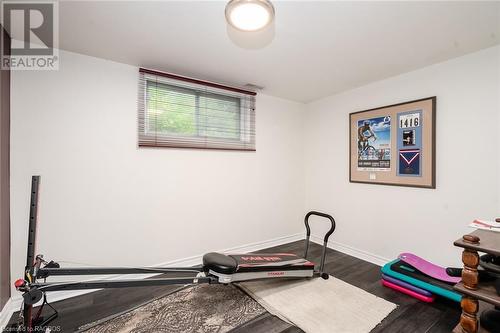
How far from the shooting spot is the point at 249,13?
1.51m

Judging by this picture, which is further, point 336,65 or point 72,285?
point 336,65

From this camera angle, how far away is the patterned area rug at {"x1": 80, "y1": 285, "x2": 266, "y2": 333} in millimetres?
1708

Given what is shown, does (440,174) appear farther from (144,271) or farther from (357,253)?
(144,271)

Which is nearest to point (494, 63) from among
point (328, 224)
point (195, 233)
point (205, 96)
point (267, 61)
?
point (267, 61)

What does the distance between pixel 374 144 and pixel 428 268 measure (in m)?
1.53

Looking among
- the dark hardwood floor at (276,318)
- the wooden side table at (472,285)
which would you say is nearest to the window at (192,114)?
the dark hardwood floor at (276,318)

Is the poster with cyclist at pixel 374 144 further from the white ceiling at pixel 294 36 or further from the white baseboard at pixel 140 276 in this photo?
the white baseboard at pixel 140 276

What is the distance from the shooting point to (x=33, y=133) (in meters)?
2.03

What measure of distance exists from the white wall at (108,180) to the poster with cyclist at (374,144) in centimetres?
160

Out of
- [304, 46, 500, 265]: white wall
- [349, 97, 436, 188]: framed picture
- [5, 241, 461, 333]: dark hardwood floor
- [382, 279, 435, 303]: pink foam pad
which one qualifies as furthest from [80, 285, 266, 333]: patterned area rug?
[349, 97, 436, 188]: framed picture

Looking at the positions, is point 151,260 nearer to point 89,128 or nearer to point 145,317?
point 145,317

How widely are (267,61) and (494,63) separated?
216cm

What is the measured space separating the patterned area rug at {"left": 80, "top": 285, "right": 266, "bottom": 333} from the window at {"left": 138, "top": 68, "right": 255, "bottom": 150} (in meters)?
1.65

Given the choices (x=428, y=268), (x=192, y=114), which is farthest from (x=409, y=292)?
(x=192, y=114)
